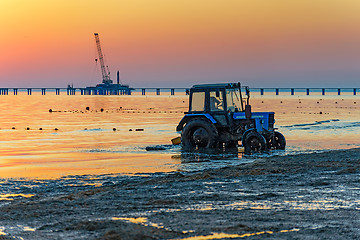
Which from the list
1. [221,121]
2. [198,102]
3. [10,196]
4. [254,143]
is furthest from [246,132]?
[10,196]

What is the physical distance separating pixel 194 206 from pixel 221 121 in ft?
42.6

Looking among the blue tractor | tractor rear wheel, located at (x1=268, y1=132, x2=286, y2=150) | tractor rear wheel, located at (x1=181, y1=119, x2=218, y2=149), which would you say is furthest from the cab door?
tractor rear wheel, located at (x1=268, y1=132, x2=286, y2=150)

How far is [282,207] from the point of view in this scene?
1029cm

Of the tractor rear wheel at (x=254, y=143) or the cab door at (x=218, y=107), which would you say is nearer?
the tractor rear wheel at (x=254, y=143)

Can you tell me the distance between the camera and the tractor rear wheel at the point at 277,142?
23.2 metres

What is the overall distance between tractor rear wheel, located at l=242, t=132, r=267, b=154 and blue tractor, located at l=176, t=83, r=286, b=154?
0.24m

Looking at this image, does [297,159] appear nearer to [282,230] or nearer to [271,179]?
[271,179]

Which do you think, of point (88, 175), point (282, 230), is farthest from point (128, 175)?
point (282, 230)

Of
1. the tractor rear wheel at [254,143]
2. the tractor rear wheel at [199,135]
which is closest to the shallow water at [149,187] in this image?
the tractor rear wheel at [254,143]

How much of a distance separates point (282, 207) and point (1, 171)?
9.49 metres

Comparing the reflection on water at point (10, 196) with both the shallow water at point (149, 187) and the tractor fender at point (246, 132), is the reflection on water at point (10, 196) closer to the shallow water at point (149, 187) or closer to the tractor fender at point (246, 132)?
the shallow water at point (149, 187)

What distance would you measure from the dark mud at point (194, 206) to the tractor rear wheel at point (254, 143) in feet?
20.5

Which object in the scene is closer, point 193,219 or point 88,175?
point 193,219

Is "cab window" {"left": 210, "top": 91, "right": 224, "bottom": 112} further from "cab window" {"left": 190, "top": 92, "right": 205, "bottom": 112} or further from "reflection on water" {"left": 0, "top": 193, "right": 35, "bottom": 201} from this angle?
"reflection on water" {"left": 0, "top": 193, "right": 35, "bottom": 201}
